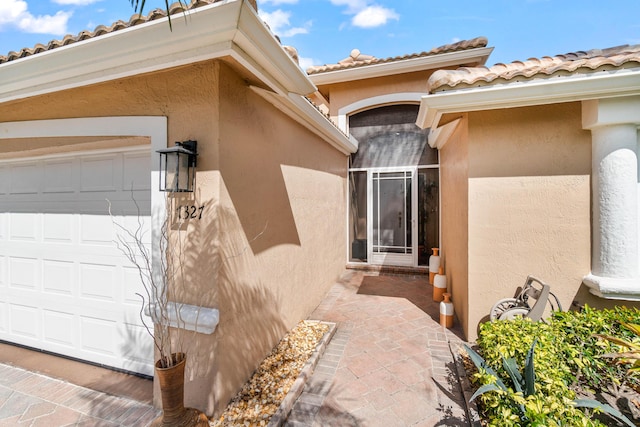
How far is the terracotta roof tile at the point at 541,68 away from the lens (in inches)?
159

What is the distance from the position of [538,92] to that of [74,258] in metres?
8.01

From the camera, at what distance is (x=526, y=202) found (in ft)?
16.1

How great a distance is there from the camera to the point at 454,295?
256 inches

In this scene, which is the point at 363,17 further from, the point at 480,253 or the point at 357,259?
the point at 480,253

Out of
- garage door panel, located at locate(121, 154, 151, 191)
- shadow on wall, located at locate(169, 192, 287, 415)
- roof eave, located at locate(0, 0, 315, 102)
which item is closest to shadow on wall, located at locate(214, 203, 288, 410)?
shadow on wall, located at locate(169, 192, 287, 415)

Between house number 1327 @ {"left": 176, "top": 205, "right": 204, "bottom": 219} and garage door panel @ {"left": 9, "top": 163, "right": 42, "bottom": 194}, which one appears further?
garage door panel @ {"left": 9, "top": 163, "right": 42, "bottom": 194}

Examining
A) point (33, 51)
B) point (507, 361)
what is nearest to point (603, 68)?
point (507, 361)

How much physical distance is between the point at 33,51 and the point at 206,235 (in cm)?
326

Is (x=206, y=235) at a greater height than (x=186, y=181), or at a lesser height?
lesser

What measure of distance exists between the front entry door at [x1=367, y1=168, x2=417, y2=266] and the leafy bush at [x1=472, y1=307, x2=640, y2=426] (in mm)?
6320

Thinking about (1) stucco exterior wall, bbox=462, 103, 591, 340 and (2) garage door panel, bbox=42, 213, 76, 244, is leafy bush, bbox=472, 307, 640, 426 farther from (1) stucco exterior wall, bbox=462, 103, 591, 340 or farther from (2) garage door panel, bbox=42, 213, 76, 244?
(2) garage door panel, bbox=42, 213, 76, 244

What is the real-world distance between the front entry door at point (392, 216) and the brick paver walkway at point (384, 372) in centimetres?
330

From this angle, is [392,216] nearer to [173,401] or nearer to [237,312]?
[237,312]

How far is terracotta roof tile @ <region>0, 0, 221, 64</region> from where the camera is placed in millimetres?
2653
